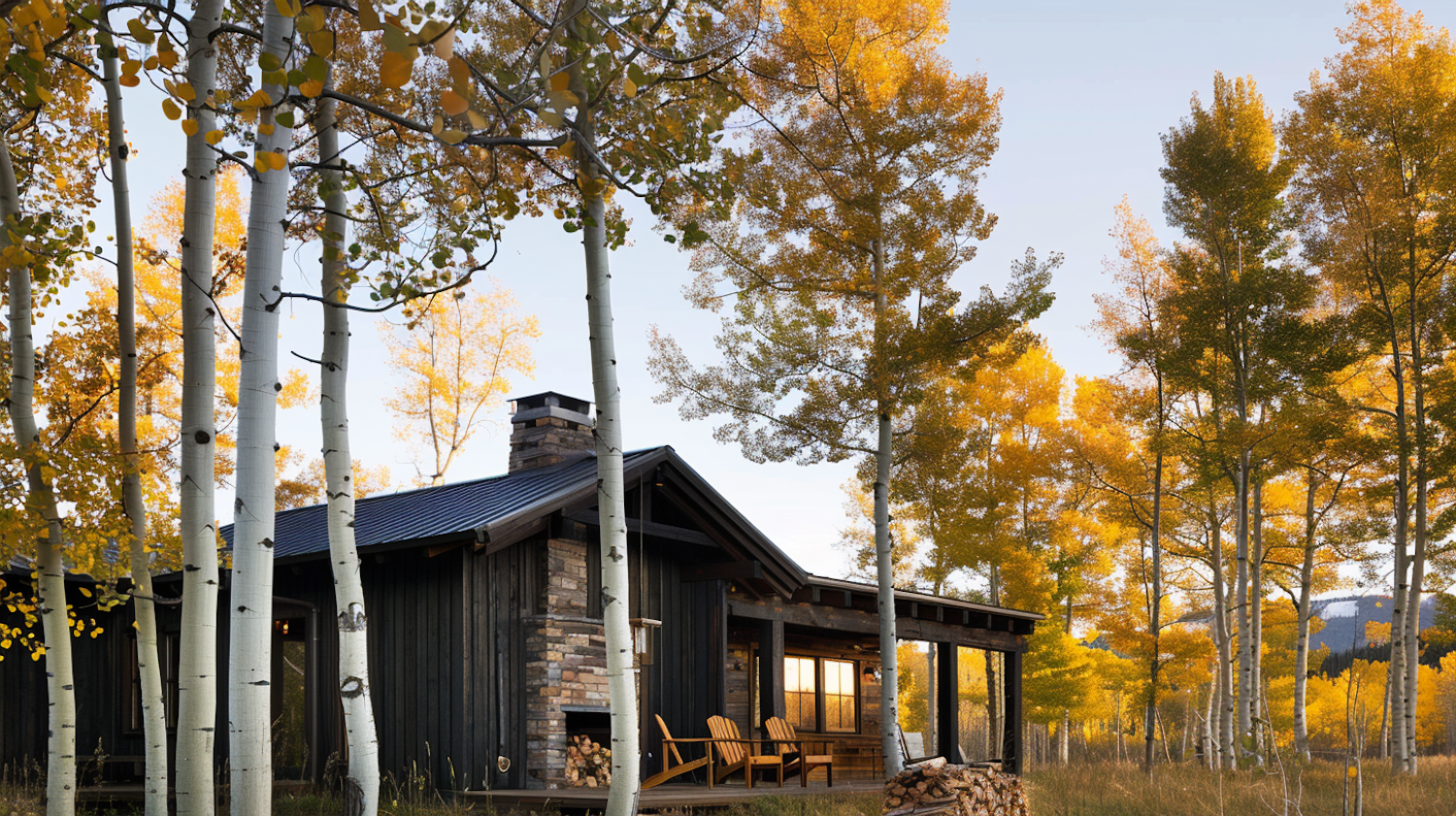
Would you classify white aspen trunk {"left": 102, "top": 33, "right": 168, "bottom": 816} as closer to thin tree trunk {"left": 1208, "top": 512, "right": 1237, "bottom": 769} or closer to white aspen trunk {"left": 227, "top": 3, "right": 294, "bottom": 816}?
white aspen trunk {"left": 227, "top": 3, "right": 294, "bottom": 816}

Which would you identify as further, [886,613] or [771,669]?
[771,669]

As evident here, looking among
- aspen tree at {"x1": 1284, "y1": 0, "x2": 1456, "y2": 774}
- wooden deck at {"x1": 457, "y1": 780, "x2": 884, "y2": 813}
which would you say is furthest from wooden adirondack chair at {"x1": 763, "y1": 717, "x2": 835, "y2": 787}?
aspen tree at {"x1": 1284, "y1": 0, "x2": 1456, "y2": 774}

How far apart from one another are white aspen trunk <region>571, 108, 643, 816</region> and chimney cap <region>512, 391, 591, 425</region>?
6.83 m

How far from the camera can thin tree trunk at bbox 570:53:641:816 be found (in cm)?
653

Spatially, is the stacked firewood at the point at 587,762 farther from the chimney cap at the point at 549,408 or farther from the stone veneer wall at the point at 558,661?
the chimney cap at the point at 549,408

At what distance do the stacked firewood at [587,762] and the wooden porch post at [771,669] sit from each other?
2.45m

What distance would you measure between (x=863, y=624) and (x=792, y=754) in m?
2.66

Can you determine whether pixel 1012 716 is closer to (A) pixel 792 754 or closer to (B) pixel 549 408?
(A) pixel 792 754

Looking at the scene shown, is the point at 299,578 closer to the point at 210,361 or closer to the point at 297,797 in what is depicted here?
the point at 297,797

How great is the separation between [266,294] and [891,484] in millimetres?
10489

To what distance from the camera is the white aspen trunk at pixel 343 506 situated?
6000 mm

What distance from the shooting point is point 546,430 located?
13.8m

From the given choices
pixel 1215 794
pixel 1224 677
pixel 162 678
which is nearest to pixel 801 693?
pixel 1224 677

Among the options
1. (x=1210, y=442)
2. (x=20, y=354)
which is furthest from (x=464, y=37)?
(x=1210, y=442)
